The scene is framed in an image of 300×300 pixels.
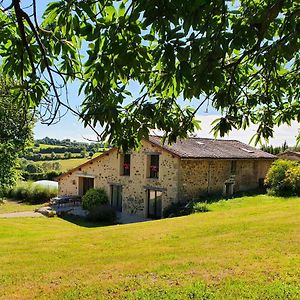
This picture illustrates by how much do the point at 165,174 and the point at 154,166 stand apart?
4.54 feet

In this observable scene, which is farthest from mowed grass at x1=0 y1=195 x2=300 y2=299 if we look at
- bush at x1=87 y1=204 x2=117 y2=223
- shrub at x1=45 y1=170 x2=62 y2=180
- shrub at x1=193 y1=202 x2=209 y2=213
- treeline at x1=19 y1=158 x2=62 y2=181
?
treeline at x1=19 y1=158 x2=62 y2=181

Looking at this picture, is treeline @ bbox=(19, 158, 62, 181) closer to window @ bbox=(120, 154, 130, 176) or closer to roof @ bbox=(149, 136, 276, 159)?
window @ bbox=(120, 154, 130, 176)

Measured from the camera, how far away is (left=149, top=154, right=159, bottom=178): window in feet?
82.4

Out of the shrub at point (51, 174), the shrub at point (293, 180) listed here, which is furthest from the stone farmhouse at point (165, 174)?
the shrub at point (51, 174)

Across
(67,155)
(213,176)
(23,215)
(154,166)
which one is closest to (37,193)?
(23,215)

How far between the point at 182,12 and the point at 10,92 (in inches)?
84.2

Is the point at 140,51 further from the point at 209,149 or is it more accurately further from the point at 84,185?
the point at 84,185

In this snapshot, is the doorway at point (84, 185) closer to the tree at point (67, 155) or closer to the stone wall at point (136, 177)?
the stone wall at point (136, 177)

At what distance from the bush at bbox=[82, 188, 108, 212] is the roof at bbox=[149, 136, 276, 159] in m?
5.57

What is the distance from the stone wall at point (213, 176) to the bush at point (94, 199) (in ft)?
20.3

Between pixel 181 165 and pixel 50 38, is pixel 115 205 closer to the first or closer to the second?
pixel 181 165

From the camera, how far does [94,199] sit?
26.4 metres

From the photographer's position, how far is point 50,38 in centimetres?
363

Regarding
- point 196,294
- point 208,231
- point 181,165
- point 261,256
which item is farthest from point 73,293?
point 181,165
